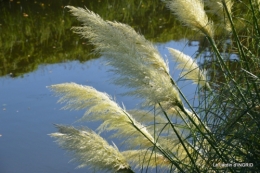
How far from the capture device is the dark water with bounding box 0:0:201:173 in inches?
174

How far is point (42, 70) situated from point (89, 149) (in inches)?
197

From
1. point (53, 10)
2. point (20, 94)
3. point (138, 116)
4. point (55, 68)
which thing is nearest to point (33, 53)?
point (55, 68)

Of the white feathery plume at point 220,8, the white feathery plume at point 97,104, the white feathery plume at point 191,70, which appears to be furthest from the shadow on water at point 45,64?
the white feathery plume at point 97,104

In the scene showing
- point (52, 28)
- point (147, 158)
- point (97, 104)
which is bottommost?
point (52, 28)

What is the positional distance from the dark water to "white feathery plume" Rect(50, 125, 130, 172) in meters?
0.29

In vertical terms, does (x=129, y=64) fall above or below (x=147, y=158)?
above

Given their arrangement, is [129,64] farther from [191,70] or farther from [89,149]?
[191,70]

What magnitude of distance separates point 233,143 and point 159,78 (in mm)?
435

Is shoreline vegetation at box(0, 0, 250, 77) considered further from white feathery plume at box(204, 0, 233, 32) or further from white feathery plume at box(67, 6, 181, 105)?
white feathery plume at box(67, 6, 181, 105)

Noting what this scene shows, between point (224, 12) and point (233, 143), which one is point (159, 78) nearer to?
point (233, 143)

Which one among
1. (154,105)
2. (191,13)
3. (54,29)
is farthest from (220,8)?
(54,29)

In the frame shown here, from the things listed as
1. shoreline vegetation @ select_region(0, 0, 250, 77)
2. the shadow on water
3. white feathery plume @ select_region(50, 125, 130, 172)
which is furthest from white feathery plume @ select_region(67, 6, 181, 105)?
shoreline vegetation @ select_region(0, 0, 250, 77)

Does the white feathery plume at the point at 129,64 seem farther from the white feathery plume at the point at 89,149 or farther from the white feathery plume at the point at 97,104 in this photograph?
the white feathery plume at the point at 89,149

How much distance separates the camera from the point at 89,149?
191 cm
